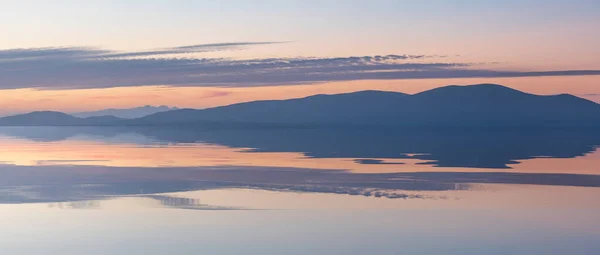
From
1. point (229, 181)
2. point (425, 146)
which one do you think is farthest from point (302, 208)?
point (425, 146)

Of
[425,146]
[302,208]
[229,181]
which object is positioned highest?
[302,208]

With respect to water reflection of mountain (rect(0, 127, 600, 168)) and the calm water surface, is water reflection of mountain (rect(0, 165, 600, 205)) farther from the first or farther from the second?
water reflection of mountain (rect(0, 127, 600, 168))

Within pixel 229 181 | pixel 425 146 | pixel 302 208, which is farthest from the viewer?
pixel 425 146

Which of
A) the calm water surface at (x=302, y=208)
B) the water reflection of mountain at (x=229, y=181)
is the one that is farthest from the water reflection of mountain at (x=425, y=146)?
the water reflection of mountain at (x=229, y=181)

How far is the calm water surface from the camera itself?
11.9m

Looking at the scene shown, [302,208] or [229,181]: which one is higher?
[302,208]

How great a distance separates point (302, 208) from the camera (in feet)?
50.2

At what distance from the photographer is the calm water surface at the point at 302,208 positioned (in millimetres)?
11930

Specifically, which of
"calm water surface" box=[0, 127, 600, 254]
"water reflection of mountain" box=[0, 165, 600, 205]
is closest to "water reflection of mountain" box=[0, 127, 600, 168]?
"calm water surface" box=[0, 127, 600, 254]

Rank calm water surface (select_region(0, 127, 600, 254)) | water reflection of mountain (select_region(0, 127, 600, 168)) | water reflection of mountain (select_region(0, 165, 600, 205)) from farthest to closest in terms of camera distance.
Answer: water reflection of mountain (select_region(0, 127, 600, 168))
water reflection of mountain (select_region(0, 165, 600, 205))
calm water surface (select_region(0, 127, 600, 254))

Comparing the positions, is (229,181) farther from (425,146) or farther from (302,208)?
(425,146)

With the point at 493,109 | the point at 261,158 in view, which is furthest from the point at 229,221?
the point at 493,109

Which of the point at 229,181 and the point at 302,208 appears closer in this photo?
the point at 302,208

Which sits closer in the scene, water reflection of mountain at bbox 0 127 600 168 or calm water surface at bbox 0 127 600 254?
calm water surface at bbox 0 127 600 254
